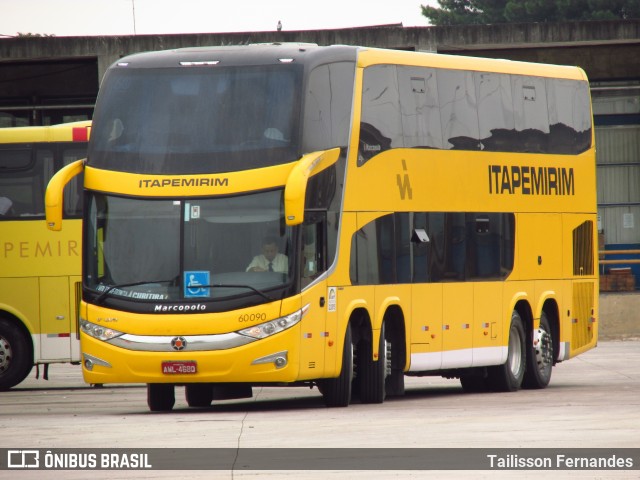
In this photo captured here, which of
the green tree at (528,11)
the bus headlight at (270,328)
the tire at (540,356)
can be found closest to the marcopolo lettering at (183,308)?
the bus headlight at (270,328)

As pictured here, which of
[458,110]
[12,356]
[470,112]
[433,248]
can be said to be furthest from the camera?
[12,356]

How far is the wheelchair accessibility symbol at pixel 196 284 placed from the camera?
18.8m

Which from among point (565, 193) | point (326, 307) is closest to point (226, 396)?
point (326, 307)

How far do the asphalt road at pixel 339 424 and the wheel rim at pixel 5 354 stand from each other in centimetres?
201

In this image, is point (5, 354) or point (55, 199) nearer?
point (55, 199)

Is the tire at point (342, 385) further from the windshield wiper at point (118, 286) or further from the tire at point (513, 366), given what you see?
the tire at point (513, 366)

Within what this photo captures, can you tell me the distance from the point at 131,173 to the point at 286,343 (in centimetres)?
257

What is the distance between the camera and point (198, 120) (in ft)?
63.3

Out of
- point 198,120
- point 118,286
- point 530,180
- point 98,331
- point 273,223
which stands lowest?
point 98,331

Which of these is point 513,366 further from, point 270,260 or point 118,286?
point 118,286

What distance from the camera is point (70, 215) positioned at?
27.4 meters

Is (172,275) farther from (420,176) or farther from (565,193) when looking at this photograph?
(565,193)

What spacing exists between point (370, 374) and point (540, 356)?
5301 millimetres

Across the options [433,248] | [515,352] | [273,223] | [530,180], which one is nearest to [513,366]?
[515,352]
